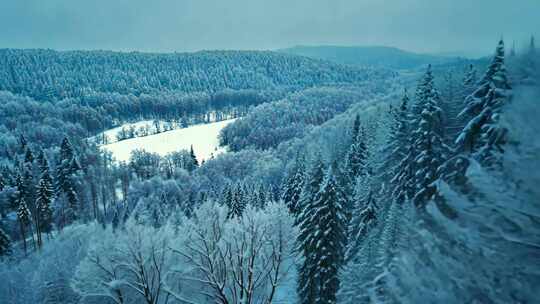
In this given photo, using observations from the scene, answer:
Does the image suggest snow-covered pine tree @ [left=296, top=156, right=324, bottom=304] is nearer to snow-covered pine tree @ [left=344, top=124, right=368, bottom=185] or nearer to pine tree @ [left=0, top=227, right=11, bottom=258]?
snow-covered pine tree @ [left=344, top=124, right=368, bottom=185]

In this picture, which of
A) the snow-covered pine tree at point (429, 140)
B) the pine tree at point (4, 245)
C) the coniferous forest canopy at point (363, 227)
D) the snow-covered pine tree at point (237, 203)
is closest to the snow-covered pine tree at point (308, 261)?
the coniferous forest canopy at point (363, 227)

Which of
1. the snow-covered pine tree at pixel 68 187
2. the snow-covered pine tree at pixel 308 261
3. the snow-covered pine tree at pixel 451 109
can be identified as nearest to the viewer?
the snow-covered pine tree at pixel 451 109

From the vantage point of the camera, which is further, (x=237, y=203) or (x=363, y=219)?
(x=237, y=203)

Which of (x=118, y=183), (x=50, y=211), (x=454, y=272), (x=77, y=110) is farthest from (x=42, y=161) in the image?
(x=77, y=110)

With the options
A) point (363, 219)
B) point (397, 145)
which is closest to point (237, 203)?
point (363, 219)

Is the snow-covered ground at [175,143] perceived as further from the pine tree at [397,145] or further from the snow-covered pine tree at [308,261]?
the snow-covered pine tree at [308,261]

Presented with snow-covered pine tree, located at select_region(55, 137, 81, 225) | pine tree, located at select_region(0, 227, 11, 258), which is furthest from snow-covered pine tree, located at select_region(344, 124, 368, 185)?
snow-covered pine tree, located at select_region(55, 137, 81, 225)

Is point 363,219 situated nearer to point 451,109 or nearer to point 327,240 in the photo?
point 327,240
